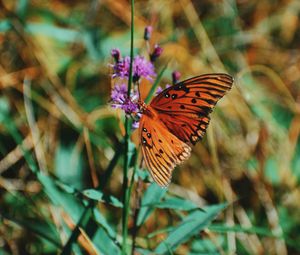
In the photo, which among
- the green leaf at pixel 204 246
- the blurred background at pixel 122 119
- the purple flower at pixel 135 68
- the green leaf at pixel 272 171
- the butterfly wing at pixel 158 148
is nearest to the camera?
the butterfly wing at pixel 158 148

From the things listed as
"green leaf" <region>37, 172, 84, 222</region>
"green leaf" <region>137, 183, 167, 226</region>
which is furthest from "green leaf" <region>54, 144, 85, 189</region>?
"green leaf" <region>137, 183, 167, 226</region>

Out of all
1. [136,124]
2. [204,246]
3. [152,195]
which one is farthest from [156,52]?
[204,246]

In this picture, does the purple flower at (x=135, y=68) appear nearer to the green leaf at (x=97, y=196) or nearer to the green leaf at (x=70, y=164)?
the green leaf at (x=97, y=196)

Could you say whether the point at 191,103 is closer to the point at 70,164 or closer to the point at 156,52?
the point at 156,52

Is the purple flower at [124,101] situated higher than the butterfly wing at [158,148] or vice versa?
the purple flower at [124,101]

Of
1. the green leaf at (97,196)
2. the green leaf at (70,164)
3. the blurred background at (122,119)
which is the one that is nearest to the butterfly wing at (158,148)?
the green leaf at (97,196)

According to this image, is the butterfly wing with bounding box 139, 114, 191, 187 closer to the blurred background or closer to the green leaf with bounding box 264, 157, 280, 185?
the blurred background

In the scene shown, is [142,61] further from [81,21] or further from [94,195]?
[81,21]
